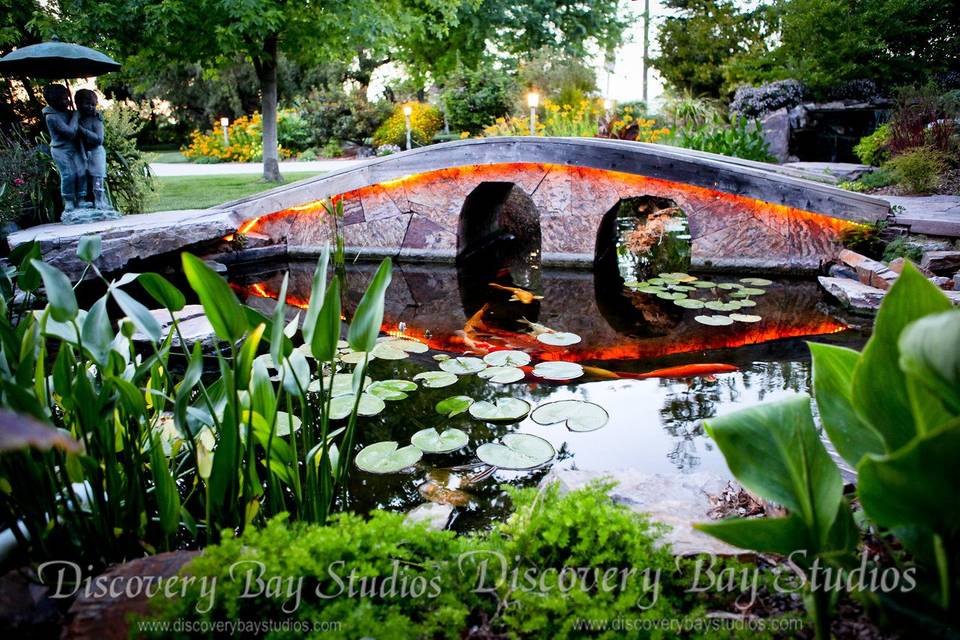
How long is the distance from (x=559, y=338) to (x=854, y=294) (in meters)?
2.29

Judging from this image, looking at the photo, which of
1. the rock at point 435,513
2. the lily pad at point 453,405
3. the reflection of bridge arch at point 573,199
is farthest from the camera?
the reflection of bridge arch at point 573,199

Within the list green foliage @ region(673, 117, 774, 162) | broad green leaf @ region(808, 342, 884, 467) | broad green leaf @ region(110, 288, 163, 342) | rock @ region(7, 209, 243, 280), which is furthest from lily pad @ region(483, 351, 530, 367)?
green foliage @ region(673, 117, 774, 162)

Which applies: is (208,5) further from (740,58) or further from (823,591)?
→ (740,58)

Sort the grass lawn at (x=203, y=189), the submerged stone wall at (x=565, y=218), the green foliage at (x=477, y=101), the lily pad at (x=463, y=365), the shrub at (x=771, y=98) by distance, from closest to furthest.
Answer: the lily pad at (x=463, y=365) → the submerged stone wall at (x=565, y=218) → the grass lawn at (x=203, y=189) → the shrub at (x=771, y=98) → the green foliage at (x=477, y=101)

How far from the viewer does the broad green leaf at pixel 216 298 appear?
117cm

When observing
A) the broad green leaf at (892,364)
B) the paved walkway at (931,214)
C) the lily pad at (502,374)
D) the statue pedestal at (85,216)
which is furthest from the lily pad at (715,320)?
the statue pedestal at (85,216)

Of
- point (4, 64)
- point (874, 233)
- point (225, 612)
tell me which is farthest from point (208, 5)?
point (225, 612)

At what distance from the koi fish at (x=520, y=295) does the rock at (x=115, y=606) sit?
14.2 ft

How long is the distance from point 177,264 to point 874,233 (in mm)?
6450

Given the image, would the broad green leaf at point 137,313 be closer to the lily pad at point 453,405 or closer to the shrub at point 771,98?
the lily pad at point 453,405

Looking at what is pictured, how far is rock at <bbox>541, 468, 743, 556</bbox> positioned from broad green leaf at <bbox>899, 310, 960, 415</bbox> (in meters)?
0.97

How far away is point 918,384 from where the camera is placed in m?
0.82

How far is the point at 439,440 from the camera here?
2688 millimetres

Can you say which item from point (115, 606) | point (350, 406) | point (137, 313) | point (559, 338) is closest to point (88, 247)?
point (137, 313)
